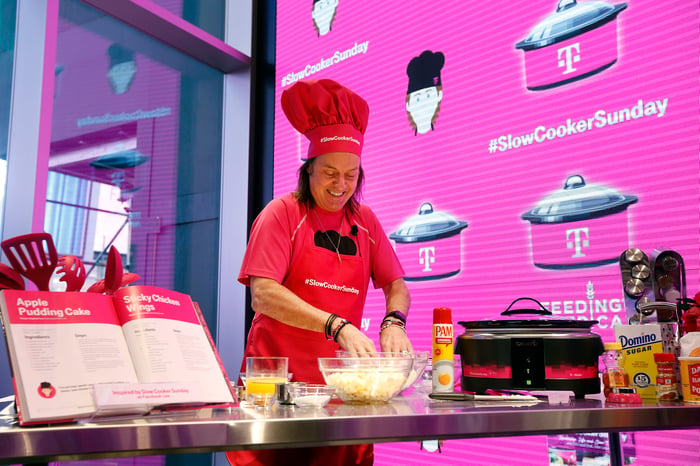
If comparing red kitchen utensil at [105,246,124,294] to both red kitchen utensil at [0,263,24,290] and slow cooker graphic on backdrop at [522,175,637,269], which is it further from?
slow cooker graphic on backdrop at [522,175,637,269]

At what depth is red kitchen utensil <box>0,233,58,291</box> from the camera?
38.9 inches

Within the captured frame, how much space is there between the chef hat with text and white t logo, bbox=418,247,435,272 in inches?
49.3

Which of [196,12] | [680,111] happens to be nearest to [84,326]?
[680,111]

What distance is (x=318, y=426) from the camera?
35.9 inches

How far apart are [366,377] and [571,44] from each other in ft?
6.93

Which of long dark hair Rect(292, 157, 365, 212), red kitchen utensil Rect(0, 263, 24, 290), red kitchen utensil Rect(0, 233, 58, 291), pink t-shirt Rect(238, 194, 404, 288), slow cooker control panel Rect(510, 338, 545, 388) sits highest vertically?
long dark hair Rect(292, 157, 365, 212)

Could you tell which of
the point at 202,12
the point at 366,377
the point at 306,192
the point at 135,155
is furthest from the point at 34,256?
the point at 202,12

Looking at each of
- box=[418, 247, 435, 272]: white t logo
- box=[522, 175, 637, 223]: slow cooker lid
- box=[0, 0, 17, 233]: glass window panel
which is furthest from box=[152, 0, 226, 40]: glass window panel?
box=[522, 175, 637, 223]: slow cooker lid

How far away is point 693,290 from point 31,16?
3.29m

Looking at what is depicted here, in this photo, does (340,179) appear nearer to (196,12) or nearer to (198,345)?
(198,345)

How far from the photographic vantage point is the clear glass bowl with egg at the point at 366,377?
1207 millimetres

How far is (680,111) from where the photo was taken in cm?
235

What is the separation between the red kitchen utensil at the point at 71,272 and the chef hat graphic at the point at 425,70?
249cm

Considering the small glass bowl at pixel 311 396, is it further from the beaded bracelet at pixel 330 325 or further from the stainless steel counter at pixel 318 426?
the beaded bracelet at pixel 330 325
